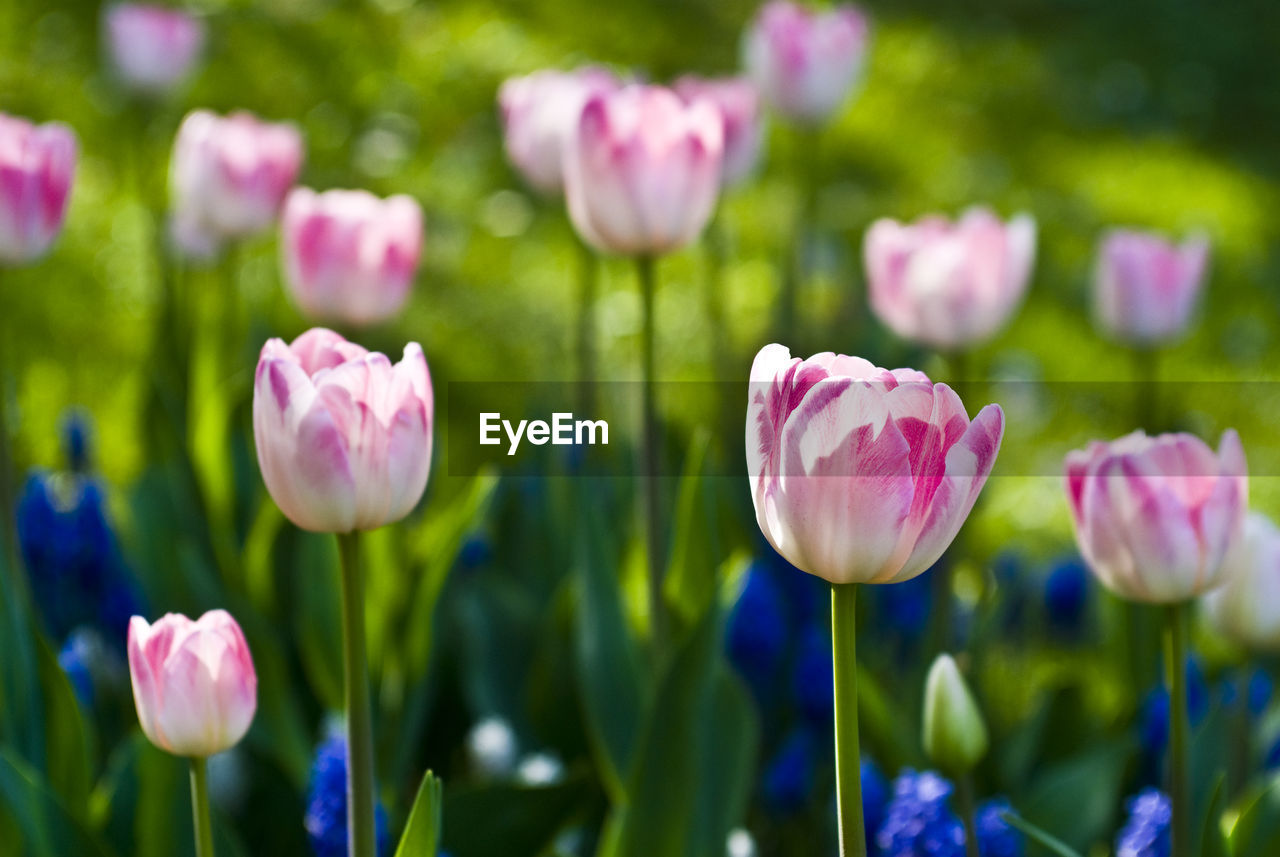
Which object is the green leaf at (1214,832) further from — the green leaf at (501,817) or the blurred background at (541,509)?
the green leaf at (501,817)

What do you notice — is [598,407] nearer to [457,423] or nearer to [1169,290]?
[457,423]

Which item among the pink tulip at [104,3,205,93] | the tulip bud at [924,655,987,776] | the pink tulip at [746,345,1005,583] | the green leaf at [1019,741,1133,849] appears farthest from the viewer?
the pink tulip at [104,3,205,93]

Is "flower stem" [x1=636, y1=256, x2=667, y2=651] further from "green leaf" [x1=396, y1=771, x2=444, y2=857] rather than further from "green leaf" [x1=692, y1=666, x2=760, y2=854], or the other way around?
"green leaf" [x1=396, y1=771, x2=444, y2=857]

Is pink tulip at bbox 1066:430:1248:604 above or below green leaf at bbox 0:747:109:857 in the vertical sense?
above

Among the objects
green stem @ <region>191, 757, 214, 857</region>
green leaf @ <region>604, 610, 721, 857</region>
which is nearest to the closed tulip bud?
green leaf @ <region>604, 610, 721, 857</region>

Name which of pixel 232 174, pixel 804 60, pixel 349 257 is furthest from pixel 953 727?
pixel 804 60

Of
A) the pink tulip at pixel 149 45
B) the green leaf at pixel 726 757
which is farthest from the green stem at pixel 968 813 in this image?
the pink tulip at pixel 149 45

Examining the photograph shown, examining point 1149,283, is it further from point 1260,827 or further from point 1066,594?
point 1260,827
